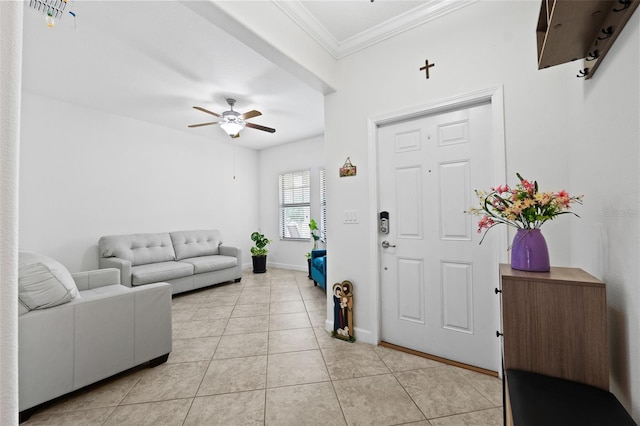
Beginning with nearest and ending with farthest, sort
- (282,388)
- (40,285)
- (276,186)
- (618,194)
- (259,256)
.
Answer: (618,194) → (40,285) → (282,388) → (259,256) → (276,186)

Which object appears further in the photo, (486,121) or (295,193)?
(295,193)

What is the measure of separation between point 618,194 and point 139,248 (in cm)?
507

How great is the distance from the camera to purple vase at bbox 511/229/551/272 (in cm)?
121

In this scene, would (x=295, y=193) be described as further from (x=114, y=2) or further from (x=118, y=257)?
(x=114, y=2)

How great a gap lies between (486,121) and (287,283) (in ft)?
12.6

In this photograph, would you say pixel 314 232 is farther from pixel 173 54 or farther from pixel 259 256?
pixel 173 54

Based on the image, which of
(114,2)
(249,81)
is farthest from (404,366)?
(114,2)

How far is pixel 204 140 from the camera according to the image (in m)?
5.52

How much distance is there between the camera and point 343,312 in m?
2.56

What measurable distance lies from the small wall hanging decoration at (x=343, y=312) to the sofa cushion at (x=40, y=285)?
1965 mm

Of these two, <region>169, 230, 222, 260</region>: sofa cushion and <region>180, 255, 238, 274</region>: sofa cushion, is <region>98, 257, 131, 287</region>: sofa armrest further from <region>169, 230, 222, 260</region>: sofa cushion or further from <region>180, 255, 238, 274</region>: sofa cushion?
<region>169, 230, 222, 260</region>: sofa cushion

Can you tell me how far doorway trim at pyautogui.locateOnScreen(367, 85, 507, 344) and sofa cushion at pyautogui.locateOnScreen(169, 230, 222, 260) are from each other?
3544mm

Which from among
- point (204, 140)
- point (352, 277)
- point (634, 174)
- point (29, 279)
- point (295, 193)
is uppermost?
point (204, 140)

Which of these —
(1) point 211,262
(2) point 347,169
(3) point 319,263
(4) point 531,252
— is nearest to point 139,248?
(1) point 211,262
